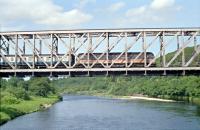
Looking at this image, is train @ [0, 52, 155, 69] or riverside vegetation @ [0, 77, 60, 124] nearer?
train @ [0, 52, 155, 69]

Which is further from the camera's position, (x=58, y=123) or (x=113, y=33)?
(x=58, y=123)

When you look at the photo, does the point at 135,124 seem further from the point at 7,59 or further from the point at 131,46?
the point at 7,59

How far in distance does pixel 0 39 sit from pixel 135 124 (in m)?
19.0

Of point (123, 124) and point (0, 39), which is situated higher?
point (0, 39)

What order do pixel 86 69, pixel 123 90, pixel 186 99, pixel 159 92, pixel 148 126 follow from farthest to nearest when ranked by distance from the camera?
pixel 123 90, pixel 159 92, pixel 186 99, pixel 148 126, pixel 86 69

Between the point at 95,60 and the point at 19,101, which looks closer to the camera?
the point at 95,60

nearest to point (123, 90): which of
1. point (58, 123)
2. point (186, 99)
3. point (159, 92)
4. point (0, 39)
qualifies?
point (159, 92)

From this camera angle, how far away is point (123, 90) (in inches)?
6811

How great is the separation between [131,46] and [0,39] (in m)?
13.5

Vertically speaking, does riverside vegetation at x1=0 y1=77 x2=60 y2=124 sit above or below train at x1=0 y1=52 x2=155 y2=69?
below

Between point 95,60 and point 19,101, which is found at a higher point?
point 95,60

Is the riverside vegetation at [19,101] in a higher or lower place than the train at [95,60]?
lower

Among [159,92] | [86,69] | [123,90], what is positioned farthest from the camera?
[123,90]

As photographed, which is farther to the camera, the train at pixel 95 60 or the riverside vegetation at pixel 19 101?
the riverside vegetation at pixel 19 101
